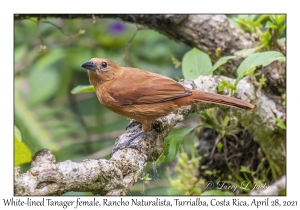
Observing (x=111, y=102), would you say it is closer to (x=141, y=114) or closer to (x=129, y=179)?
(x=141, y=114)

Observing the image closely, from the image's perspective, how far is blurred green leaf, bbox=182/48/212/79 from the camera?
3.96 metres

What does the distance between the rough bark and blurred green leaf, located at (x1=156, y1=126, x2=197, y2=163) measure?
48 millimetres

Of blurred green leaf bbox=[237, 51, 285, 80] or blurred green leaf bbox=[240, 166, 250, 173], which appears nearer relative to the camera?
blurred green leaf bbox=[237, 51, 285, 80]

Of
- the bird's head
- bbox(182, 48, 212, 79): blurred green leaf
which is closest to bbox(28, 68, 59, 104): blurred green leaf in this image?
the bird's head

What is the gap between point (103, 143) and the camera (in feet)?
19.2

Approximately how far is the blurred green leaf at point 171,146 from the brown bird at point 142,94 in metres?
0.18

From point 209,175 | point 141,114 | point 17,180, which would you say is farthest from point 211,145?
point 17,180

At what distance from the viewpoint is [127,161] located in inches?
110

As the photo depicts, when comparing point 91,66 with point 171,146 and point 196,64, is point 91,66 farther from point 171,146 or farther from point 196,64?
point 171,146

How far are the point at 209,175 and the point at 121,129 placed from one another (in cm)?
168

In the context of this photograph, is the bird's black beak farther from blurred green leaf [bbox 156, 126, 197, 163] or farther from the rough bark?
blurred green leaf [bbox 156, 126, 197, 163]

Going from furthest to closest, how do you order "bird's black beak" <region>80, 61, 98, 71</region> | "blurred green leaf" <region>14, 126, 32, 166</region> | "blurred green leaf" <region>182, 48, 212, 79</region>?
"blurred green leaf" <region>182, 48, 212, 79</region>, "bird's black beak" <region>80, 61, 98, 71</region>, "blurred green leaf" <region>14, 126, 32, 166</region>

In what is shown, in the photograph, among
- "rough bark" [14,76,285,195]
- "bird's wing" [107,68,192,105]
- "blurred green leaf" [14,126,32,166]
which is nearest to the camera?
"rough bark" [14,76,285,195]

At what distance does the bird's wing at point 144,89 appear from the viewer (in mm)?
3566
